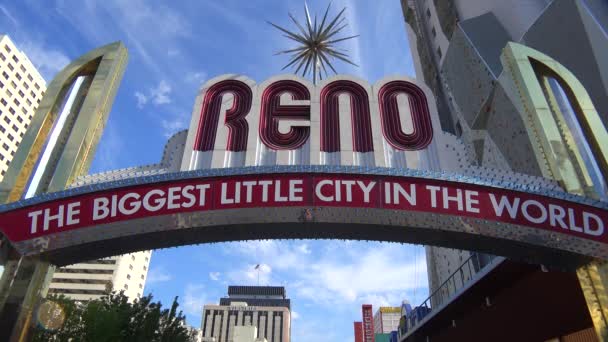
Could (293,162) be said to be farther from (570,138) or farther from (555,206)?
(570,138)

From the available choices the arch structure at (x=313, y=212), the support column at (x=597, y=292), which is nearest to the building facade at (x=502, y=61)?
the support column at (x=597, y=292)

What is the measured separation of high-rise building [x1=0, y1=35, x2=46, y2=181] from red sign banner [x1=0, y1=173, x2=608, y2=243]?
407 ft

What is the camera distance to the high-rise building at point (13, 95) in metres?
115

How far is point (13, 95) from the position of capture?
121 m

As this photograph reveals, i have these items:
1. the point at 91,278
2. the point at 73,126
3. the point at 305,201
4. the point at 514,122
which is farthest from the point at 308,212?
the point at 91,278

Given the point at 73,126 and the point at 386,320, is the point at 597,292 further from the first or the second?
the point at 386,320

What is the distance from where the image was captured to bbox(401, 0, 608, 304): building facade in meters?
14.3

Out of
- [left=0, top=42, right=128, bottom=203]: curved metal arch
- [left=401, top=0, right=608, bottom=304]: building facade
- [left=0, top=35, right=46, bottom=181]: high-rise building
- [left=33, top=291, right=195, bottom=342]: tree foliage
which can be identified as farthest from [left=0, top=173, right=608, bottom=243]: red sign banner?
[left=0, top=35, right=46, bottom=181]: high-rise building

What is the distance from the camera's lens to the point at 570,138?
9.96 metres

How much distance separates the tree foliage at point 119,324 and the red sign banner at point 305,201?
14643 millimetres

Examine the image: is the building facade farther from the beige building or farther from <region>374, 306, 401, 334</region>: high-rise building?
<region>374, 306, 401, 334</region>: high-rise building

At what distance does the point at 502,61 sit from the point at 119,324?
2233cm

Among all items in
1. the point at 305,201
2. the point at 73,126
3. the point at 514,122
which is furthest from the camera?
the point at 514,122

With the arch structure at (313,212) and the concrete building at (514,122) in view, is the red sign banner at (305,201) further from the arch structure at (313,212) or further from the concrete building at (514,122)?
the concrete building at (514,122)
